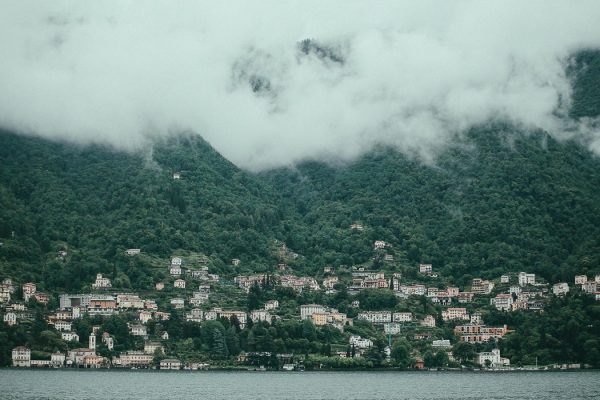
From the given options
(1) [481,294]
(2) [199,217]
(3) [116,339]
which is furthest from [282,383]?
(2) [199,217]

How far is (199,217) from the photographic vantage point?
629 ft

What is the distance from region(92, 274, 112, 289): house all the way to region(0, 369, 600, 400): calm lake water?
28251 millimetres

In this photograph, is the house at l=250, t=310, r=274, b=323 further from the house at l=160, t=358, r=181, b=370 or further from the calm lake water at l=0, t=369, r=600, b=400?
the calm lake water at l=0, t=369, r=600, b=400

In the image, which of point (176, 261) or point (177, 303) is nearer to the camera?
point (177, 303)

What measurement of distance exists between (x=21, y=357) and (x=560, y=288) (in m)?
75.6

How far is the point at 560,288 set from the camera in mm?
161625

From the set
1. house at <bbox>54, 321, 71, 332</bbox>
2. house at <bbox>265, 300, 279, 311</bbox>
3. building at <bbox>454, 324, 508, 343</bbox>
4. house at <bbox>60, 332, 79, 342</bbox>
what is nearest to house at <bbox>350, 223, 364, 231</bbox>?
house at <bbox>265, 300, 279, 311</bbox>

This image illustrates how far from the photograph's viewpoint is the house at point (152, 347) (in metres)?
141

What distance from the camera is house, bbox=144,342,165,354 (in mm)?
141075

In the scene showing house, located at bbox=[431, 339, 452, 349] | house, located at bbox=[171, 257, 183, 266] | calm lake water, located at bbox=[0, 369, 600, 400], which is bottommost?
calm lake water, located at bbox=[0, 369, 600, 400]

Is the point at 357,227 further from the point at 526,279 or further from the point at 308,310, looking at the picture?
the point at 308,310

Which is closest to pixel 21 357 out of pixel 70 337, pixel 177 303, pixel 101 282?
pixel 70 337

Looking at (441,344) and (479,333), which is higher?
(479,333)

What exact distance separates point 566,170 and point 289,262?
5210 cm
